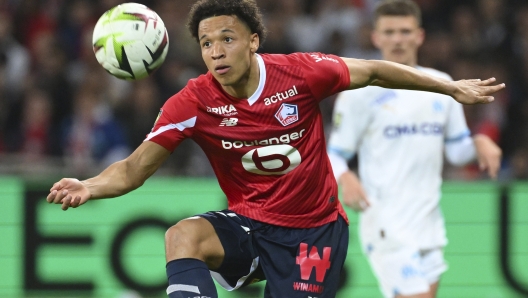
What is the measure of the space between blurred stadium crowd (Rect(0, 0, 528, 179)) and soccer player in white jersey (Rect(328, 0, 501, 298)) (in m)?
3.36

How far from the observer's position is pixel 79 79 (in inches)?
411

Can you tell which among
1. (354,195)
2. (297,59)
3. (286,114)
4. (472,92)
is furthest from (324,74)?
(354,195)

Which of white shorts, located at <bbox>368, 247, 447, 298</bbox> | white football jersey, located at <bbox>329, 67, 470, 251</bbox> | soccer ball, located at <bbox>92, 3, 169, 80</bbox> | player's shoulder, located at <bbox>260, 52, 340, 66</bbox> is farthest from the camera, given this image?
white football jersey, located at <bbox>329, 67, 470, 251</bbox>

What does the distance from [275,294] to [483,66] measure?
690 cm

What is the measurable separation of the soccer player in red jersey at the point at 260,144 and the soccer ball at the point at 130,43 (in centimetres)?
22

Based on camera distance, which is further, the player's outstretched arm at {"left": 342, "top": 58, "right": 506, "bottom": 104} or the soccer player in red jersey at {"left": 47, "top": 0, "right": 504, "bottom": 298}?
the player's outstretched arm at {"left": 342, "top": 58, "right": 506, "bottom": 104}

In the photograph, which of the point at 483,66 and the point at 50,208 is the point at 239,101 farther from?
the point at 483,66

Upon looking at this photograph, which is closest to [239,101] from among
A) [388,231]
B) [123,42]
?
[123,42]

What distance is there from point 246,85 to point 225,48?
0.80 feet

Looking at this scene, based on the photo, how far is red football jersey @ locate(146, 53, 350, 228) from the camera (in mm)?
4520

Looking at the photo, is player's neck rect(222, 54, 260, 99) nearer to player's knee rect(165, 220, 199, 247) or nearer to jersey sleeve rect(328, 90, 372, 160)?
player's knee rect(165, 220, 199, 247)

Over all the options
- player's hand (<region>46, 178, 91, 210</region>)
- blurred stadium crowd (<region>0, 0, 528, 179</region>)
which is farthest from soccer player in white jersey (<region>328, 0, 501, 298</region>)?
blurred stadium crowd (<region>0, 0, 528, 179</region>)

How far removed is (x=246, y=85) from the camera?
4.58 metres

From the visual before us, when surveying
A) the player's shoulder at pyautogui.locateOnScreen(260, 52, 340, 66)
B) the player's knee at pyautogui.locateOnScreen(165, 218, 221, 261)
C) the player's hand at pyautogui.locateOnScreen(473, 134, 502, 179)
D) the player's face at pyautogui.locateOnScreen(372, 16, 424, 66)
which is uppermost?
the player's shoulder at pyautogui.locateOnScreen(260, 52, 340, 66)
